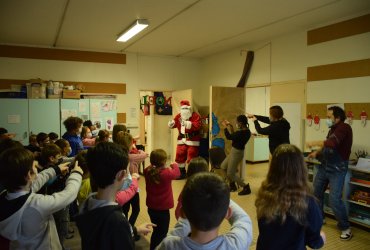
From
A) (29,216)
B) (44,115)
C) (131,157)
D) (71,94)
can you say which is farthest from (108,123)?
(29,216)

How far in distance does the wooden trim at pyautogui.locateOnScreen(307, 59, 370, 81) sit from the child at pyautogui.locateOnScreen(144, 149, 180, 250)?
10.1ft

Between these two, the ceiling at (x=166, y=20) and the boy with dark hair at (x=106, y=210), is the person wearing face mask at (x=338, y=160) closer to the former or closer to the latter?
the ceiling at (x=166, y=20)

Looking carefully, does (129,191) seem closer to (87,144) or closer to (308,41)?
(87,144)

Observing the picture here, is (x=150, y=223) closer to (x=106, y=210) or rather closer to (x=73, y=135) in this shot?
(x=106, y=210)

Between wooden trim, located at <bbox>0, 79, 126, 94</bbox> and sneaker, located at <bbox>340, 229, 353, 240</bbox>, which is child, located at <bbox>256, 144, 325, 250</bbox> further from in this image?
wooden trim, located at <bbox>0, 79, 126, 94</bbox>

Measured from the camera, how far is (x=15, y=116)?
220 inches

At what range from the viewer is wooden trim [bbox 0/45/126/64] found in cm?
616

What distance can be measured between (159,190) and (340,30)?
11.9 feet

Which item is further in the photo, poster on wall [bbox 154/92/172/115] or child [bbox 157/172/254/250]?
poster on wall [bbox 154/92/172/115]

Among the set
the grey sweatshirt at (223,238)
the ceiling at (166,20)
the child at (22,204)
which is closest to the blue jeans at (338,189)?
the ceiling at (166,20)

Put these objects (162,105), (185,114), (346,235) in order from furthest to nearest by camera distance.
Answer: (162,105)
(185,114)
(346,235)

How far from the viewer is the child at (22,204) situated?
1638 millimetres

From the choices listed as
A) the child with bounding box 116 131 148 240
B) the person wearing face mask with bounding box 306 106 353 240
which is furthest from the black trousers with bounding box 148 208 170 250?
the person wearing face mask with bounding box 306 106 353 240

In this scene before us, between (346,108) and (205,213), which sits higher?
(346,108)
